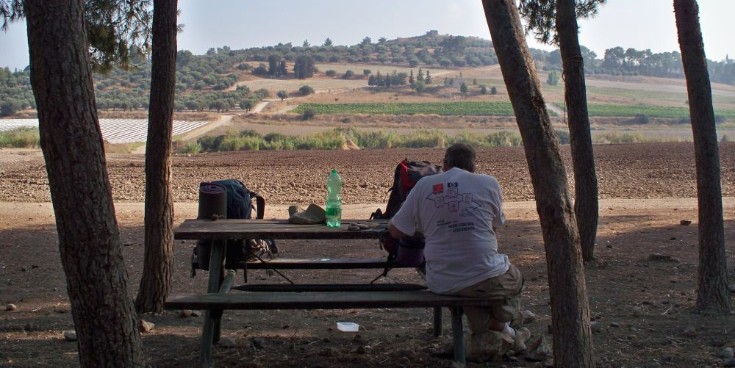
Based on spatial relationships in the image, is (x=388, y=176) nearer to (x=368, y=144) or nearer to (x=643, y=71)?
(x=368, y=144)

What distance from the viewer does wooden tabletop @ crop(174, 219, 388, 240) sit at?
590 centimetres

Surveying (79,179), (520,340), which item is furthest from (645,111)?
(79,179)

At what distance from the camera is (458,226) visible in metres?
5.60

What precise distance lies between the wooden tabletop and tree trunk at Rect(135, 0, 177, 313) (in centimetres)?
95

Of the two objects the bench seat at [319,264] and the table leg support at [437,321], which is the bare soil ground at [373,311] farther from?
the bench seat at [319,264]

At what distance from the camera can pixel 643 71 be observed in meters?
136

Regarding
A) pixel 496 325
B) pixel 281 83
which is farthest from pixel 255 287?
pixel 281 83

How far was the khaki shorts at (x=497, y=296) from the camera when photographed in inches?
220

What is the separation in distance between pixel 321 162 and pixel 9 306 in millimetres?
25726

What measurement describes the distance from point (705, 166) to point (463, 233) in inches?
110

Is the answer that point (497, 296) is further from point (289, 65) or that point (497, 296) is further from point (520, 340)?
point (289, 65)

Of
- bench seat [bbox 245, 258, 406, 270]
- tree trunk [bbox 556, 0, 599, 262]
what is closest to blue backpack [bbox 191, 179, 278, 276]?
bench seat [bbox 245, 258, 406, 270]

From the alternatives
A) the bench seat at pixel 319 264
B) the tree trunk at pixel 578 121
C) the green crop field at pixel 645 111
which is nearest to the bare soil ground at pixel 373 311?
the bench seat at pixel 319 264

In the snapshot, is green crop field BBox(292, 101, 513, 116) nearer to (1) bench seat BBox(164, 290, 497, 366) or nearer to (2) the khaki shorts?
(2) the khaki shorts
